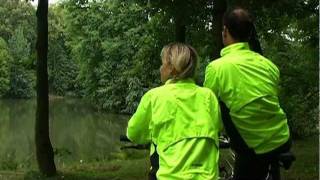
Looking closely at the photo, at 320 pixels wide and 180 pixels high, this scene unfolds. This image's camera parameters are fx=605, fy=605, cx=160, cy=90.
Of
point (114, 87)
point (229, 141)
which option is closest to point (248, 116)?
point (229, 141)

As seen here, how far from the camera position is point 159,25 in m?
17.5

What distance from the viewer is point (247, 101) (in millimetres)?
3590

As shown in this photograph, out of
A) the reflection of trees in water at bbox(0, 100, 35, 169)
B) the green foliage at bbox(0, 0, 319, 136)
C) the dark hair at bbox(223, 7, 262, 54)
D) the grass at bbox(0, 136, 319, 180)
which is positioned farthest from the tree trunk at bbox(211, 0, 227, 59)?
the dark hair at bbox(223, 7, 262, 54)

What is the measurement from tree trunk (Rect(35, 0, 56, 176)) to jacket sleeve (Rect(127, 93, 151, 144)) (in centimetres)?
1003

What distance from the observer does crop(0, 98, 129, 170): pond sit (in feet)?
70.9

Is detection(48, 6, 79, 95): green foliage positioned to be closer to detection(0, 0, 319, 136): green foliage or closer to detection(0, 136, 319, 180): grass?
detection(0, 0, 319, 136): green foliage

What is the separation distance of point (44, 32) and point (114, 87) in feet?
128

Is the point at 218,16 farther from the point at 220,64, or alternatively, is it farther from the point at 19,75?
the point at 19,75

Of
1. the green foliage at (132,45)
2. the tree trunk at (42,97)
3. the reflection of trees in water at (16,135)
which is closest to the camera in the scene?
the tree trunk at (42,97)

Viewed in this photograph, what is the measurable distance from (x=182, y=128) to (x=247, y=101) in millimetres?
491

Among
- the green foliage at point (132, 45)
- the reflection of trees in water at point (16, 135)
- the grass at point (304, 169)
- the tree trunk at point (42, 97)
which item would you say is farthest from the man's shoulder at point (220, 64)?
the reflection of trees in water at point (16, 135)

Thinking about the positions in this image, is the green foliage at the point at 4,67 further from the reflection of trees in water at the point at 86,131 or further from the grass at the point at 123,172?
the grass at the point at 123,172

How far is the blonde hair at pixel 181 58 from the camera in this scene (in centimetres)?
335

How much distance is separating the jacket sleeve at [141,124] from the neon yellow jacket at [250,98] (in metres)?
0.44
